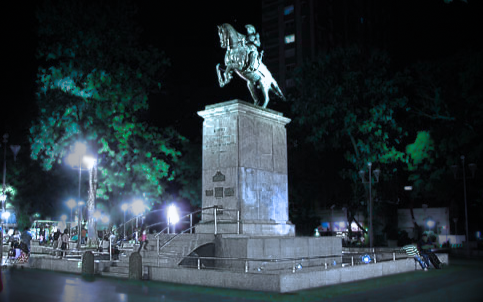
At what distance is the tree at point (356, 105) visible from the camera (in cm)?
3700

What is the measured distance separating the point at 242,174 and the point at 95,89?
653 inches

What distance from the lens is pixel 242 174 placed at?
683 inches

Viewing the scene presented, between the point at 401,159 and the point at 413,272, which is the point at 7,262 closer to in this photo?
the point at 413,272

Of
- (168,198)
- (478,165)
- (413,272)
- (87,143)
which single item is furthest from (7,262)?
(478,165)

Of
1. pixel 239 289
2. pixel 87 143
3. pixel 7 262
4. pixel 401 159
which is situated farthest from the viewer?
pixel 401 159

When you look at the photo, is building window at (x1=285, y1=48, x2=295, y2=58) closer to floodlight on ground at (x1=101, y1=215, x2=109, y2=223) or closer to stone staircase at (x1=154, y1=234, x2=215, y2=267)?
floodlight on ground at (x1=101, y1=215, x2=109, y2=223)

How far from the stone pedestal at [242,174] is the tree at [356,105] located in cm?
1954

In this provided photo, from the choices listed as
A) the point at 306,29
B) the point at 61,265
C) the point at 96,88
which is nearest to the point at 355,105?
the point at 96,88

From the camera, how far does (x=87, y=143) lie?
31406 mm

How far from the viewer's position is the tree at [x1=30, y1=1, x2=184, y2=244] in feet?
101

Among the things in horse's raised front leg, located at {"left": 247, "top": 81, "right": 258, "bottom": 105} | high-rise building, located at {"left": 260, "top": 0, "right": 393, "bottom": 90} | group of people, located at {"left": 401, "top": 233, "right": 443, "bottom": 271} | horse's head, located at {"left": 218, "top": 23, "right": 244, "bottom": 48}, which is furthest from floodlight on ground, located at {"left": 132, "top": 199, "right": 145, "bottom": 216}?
high-rise building, located at {"left": 260, "top": 0, "right": 393, "bottom": 90}

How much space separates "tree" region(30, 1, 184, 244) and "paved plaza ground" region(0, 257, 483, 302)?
1553 cm

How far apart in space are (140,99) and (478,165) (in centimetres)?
2422

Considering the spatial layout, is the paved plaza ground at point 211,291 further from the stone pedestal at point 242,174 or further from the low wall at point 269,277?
the stone pedestal at point 242,174
